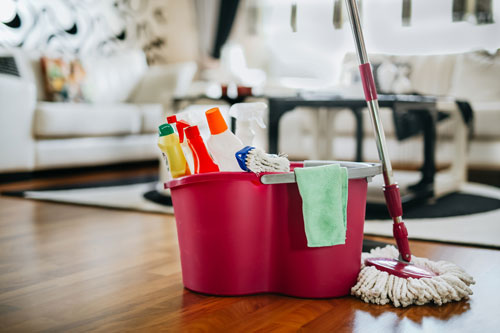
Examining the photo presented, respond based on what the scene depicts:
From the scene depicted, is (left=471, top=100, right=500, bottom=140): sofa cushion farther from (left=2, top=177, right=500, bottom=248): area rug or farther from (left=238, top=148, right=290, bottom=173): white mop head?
(left=238, top=148, right=290, bottom=173): white mop head

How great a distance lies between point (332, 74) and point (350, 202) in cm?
427

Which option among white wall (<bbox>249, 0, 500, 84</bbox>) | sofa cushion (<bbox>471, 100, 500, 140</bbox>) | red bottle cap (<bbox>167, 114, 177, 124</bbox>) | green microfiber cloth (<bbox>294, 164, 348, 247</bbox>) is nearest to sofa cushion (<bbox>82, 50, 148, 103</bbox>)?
white wall (<bbox>249, 0, 500, 84</bbox>)

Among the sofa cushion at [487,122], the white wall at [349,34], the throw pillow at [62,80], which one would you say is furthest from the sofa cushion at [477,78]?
the throw pillow at [62,80]

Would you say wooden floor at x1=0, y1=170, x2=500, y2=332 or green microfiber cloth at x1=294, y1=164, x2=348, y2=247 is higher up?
green microfiber cloth at x1=294, y1=164, x2=348, y2=247

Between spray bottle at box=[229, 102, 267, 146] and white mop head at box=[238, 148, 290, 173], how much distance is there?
0.32ft

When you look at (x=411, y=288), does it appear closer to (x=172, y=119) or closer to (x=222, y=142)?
(x=222, y=142)

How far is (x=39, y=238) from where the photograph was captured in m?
1.52

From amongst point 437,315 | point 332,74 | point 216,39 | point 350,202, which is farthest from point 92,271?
point 216,39

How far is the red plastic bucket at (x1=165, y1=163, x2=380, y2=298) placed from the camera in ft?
3.15

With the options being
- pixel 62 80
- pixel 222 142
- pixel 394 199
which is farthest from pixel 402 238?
pixel 62 80

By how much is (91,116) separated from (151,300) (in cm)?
265

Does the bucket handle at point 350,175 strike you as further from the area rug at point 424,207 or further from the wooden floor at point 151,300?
the area rug at point 424,207

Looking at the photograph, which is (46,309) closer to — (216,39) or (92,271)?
(92,271)

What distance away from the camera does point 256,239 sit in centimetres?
98
